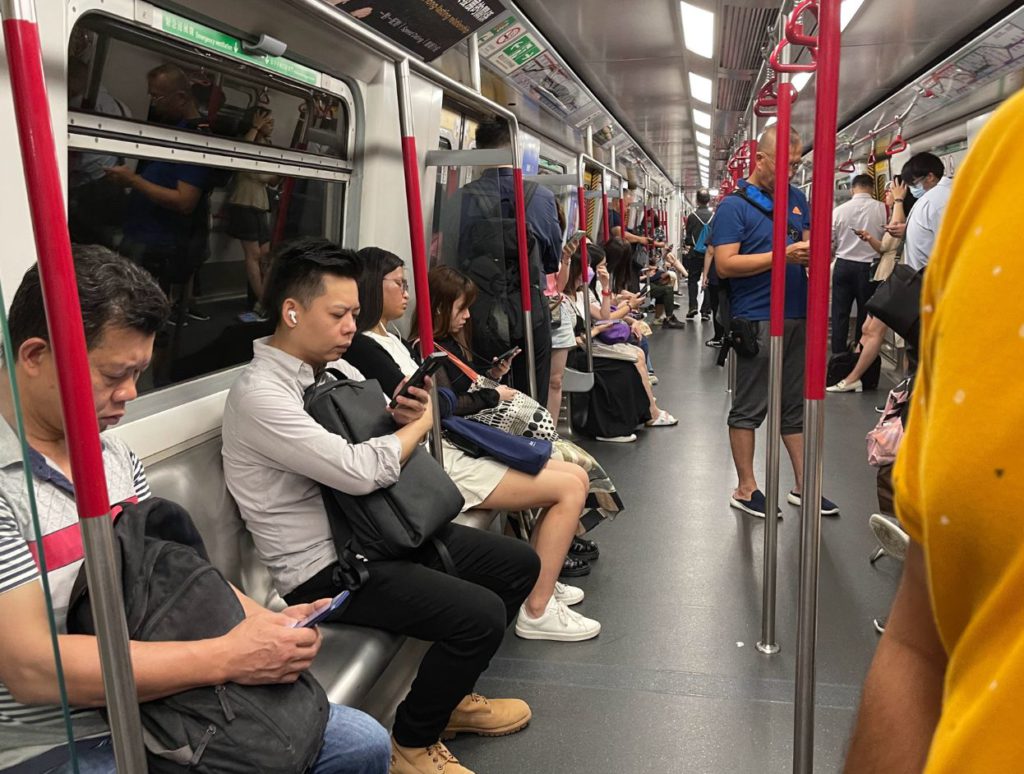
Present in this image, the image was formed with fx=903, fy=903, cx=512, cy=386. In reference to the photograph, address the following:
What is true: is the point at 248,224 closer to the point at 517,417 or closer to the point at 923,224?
the point at 517,417

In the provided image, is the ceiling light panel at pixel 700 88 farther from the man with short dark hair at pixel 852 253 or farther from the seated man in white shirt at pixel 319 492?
the seated man in white shirt at pixel 319 492

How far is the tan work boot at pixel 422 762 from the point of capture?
7.99 feet

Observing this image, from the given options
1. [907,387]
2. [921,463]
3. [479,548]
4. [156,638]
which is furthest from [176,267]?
[921,463]

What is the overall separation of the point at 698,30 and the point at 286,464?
6.01 meters

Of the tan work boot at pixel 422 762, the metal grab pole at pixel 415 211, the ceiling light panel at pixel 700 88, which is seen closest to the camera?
the tan work boot at pixel 422 762

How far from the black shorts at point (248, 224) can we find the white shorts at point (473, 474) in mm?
1058

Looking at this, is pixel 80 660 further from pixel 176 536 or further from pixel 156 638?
pixel 176 536

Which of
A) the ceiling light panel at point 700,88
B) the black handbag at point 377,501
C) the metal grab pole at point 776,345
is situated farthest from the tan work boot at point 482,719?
the ceiling light panel at point 700,88

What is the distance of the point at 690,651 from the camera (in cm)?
325

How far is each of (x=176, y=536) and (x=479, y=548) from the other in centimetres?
113

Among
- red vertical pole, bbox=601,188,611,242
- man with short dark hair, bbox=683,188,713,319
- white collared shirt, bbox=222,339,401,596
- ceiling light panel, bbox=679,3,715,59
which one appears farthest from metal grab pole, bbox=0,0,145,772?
man with short dark hair, bbox=683,188,713,319

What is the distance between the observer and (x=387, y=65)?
392 centimetres

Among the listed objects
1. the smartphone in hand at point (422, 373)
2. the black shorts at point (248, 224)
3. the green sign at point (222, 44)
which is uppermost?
the green sign at point (222, 44)

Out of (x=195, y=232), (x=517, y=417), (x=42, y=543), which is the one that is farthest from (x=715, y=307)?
(x=42, y=543)
